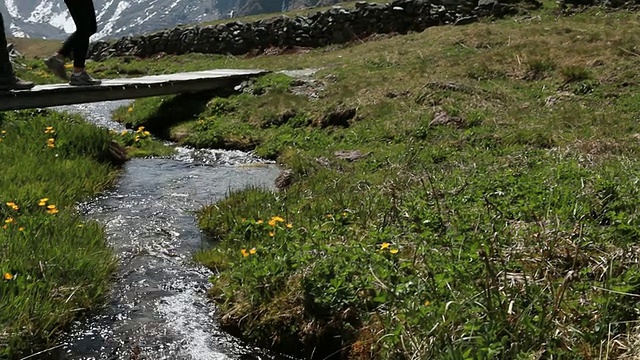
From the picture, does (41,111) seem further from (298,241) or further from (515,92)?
(515,92)

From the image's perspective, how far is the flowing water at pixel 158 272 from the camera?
13.7ft

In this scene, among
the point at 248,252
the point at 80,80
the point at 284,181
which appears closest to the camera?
the point at 248,252

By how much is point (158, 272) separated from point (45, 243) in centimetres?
102

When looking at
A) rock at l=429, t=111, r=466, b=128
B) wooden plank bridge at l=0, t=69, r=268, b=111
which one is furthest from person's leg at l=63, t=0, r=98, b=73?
rock at l=429, t=111, r=466, b=128

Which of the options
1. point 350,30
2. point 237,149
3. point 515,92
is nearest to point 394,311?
point 237,149

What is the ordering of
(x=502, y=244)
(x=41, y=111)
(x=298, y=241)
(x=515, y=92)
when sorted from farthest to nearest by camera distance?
1. (x=515, y=92)
2. (x=41, y=111)
3. (x=298, y=241)
4. (x=502, y=244)

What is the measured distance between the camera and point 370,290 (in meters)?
4.11

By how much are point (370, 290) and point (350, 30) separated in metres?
23.7

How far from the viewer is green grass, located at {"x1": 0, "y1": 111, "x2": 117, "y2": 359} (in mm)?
4020

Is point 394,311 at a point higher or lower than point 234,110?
higher

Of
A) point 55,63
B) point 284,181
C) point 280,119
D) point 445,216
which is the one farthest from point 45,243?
point 280,119

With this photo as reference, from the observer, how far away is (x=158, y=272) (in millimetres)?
5355

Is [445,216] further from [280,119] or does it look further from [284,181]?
[280,119]

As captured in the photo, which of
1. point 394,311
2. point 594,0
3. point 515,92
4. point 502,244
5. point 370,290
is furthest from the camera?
point 594,0
